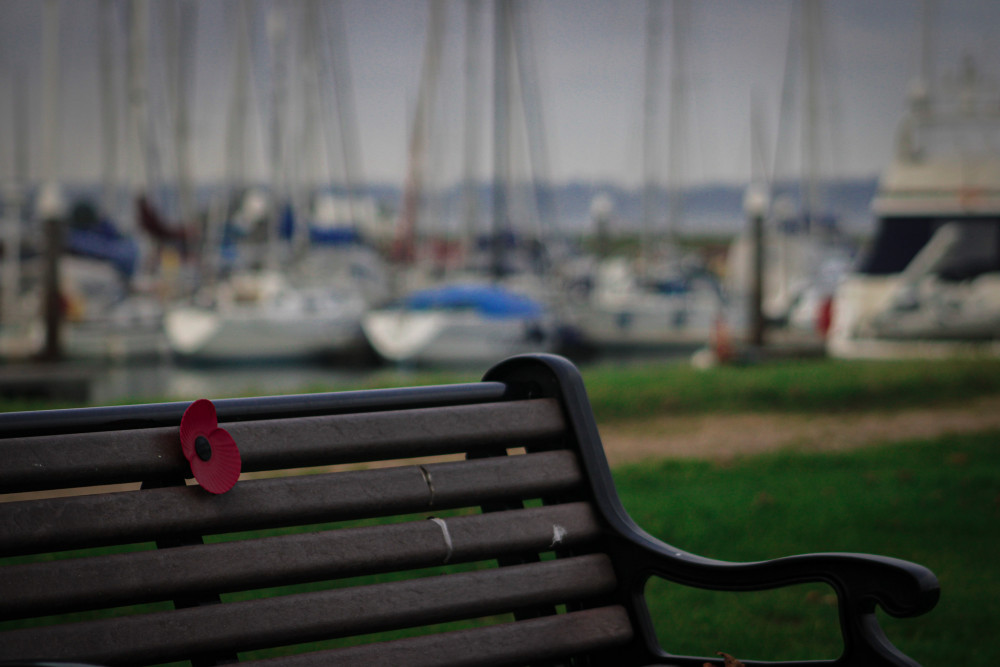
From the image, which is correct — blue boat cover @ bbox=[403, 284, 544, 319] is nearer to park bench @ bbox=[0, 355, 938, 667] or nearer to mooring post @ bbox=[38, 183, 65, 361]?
mooring post @ bbox=[38, 183, 65, 361]

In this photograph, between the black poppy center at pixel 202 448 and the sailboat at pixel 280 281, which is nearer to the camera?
the black poppy center at pixel 202 448

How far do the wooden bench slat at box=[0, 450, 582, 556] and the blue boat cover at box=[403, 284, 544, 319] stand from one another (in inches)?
808

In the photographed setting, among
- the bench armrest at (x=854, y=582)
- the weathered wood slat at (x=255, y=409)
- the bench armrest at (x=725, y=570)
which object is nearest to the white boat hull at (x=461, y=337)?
the bench armrest at (x=725, y=570)

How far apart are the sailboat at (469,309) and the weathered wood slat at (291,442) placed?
19999mm

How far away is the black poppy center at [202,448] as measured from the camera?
170 cm

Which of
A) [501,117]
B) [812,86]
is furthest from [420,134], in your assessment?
[812,86]

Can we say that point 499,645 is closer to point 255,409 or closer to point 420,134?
point 255,409

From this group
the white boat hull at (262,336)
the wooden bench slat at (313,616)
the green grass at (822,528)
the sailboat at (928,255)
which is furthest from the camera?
the white boat hull at (262,336)

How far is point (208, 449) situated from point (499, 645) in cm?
61

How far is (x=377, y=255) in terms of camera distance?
92.3 ft

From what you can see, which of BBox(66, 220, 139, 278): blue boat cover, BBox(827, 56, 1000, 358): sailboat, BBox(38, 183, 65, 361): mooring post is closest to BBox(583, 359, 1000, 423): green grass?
BBox(827, 56, 1000, 358): sailboat

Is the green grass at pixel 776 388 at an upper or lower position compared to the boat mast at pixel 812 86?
lower

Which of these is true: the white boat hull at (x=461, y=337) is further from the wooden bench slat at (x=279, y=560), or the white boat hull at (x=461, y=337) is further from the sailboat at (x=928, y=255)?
the wooden bench slat at (x=279, y=560)

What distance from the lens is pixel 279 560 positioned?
1730 mm
